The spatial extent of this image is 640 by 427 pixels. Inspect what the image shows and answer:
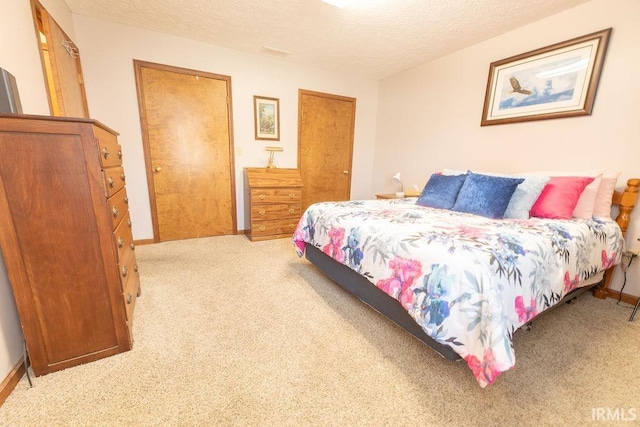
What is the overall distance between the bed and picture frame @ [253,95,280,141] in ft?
6.35

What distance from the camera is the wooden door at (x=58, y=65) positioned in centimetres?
176

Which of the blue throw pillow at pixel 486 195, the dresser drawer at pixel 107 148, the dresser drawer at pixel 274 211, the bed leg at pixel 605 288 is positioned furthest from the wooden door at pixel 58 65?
the bed leg at pixel 605 288

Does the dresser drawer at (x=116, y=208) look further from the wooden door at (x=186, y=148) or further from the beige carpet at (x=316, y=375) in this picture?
the wooden door at (x=186, y=148)

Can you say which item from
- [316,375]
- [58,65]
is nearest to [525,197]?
[316,375]

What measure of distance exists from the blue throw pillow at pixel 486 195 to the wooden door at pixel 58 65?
327cm

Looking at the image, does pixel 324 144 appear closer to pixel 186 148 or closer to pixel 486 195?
pixel 186 148

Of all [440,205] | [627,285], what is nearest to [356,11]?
[440,205]

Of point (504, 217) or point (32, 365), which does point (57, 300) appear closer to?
point (32, 365)

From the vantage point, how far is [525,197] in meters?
1.97

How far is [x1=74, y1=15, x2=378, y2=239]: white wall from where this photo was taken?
2.62 meters

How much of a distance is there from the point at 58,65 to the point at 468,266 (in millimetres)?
3124

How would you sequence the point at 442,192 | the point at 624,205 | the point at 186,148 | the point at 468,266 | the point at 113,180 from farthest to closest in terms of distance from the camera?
the point at 186,148 < the point at 442,192 < the point at 624,205 < the point at 113,180 < the point at 468,266

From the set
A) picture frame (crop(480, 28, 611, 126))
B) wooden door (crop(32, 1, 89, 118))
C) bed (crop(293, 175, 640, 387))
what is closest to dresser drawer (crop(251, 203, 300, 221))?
bed (crop(293, 175, 640, 387))

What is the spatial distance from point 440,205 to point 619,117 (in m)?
1.43
